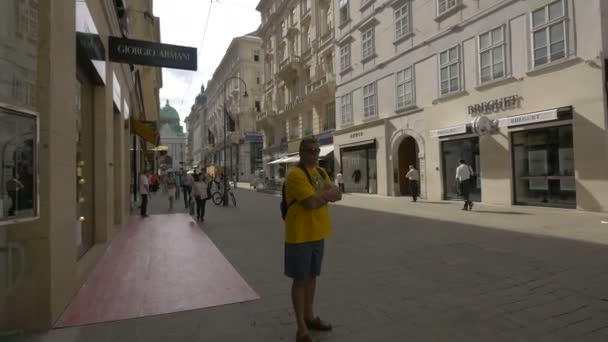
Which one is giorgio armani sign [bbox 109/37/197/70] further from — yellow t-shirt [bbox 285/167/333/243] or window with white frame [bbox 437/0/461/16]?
window with white frame [bbox 437/0/461/16]

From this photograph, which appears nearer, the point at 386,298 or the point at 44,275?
the point at 44,275

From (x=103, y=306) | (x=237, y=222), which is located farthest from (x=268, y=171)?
(x=103, y=306)

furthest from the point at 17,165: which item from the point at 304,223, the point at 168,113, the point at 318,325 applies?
the point at 168,113

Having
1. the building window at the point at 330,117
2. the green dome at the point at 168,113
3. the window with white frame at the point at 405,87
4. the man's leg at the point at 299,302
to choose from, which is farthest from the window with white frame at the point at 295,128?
the green dome at the point at 168,113

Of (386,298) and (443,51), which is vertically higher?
(443,51)

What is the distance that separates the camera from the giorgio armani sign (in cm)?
660

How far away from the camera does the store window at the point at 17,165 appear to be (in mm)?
3154

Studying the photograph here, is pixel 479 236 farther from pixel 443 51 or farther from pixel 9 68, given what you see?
pixel 443 51

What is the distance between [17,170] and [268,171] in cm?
3922

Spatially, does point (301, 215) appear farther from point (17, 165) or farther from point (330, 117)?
point (330, 117)

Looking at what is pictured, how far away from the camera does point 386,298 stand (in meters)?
4.24

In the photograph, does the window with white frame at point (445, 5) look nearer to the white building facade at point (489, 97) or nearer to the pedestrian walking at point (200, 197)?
the white building facade at point (489, 97)

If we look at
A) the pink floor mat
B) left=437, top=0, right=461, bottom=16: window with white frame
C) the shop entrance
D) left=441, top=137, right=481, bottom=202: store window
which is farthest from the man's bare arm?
the shop entrance

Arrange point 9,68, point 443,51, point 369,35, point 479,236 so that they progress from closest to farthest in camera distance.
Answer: point 9,68, point 479,236, point 443,51, point 369,35
